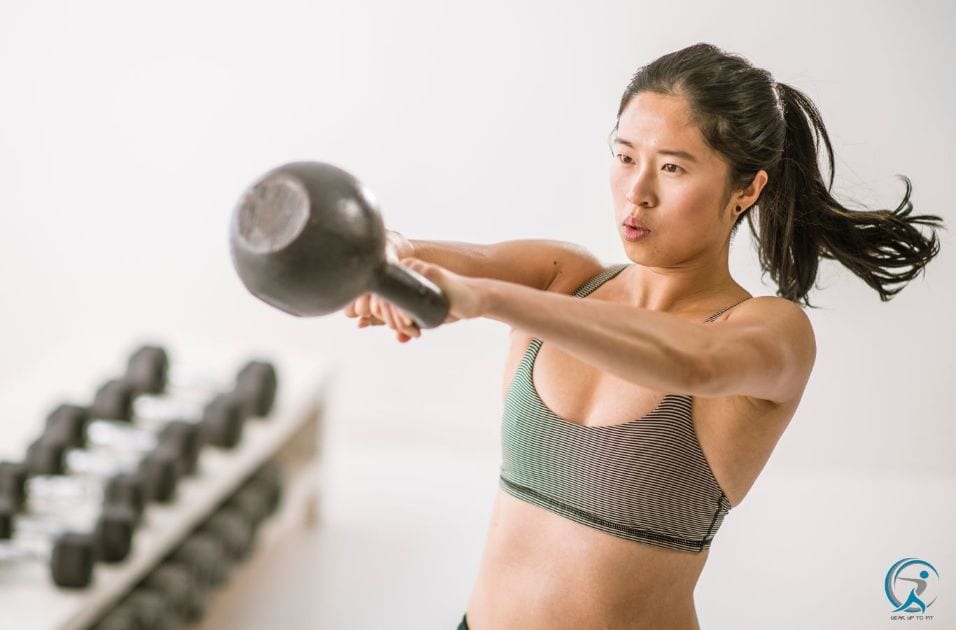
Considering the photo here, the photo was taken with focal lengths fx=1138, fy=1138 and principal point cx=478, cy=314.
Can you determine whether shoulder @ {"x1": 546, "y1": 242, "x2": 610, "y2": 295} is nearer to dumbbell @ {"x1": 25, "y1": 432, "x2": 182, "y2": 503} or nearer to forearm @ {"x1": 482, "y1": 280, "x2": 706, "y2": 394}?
forearm @ {"x1": 482, "y1": 280, "x2": 706, "y2": 394}

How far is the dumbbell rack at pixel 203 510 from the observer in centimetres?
200

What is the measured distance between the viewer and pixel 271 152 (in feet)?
12.5

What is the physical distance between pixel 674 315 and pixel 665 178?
0.54ft

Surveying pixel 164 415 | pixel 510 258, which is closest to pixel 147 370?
pixel 164 415

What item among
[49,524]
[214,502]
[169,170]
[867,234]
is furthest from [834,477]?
[169,170]

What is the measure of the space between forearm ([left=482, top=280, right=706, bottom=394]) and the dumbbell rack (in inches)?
51.9

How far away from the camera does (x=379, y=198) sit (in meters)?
3.76

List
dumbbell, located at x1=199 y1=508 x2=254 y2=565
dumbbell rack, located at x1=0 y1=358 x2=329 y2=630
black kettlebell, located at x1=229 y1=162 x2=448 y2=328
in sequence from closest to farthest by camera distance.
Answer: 1. black kettlebell, located at x1=229 y1=162 x2=448 y2=328
2. dumbbell rack, located at x1=0 y1=358 x2=329 y2=630
3. dumbbell, located at x1=199 y1=508 x2=254 y2=565

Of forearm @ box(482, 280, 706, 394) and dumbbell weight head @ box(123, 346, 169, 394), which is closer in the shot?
forearm @ box(482, 280, 706, 394)

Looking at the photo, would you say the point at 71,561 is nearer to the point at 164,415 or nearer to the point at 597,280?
the point at 164,415

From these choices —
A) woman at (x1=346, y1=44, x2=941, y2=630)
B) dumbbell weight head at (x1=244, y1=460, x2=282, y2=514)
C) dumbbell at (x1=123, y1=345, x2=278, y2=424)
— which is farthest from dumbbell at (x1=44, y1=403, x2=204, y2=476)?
woman at (x1=346, y1=44, x2=941, y2=630)

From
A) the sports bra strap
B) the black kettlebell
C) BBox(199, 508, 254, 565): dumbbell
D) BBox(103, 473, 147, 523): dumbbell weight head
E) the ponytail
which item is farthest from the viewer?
BBox(199, 508, 254, 565): dumbbell

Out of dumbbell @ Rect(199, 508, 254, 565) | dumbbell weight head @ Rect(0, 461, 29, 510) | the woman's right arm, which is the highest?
the woman's right arm

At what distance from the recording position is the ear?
127cm
